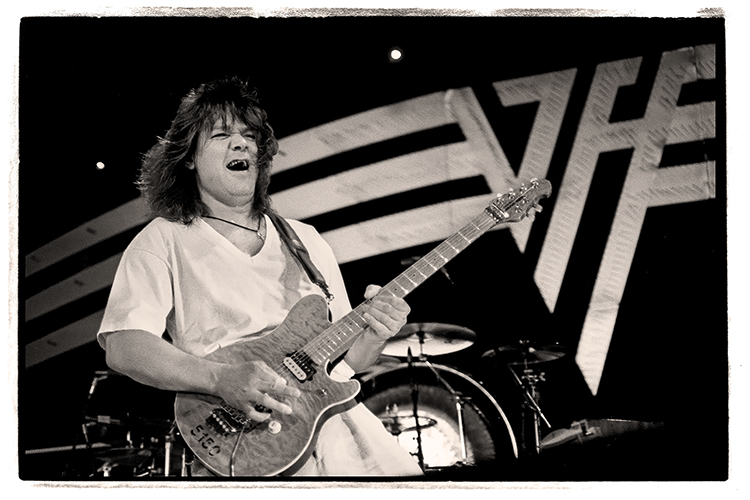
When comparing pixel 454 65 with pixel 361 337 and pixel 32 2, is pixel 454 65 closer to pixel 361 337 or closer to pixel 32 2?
pixel 361 337

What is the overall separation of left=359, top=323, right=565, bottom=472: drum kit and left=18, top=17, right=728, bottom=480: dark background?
39 millimetres

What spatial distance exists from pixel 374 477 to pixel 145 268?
1.04 metres

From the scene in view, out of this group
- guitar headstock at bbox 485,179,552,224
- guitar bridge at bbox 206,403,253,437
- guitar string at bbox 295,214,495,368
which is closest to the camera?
guitar bridge at bbox 206,403,253,437

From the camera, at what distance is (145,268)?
263 centimetres

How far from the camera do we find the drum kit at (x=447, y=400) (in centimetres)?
258

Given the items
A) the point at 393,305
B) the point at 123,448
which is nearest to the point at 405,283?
the point at 393,305

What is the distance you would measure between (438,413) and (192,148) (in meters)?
1.24

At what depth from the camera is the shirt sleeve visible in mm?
2555

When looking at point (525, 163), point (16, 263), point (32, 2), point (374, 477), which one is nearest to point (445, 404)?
point (374, 477)

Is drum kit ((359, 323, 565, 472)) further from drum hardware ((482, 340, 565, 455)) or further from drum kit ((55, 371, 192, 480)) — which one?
drum kit ((55, 371, 192, 480))

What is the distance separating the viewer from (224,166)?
2.70 m

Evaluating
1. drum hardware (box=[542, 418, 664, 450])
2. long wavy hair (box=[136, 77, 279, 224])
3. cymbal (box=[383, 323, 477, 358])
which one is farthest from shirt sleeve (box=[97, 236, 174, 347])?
drum hardware (box=[542, 418, 664, 450])

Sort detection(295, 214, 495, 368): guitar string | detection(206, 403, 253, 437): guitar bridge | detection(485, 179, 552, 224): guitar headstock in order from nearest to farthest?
detection(206, 403, 253, 437): guitar bridge, detection(295, 214, 495, 368): guitar string, detection(485, 179, 552, 224): guitar headstock

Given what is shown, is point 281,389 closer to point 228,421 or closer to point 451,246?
point 228,421
